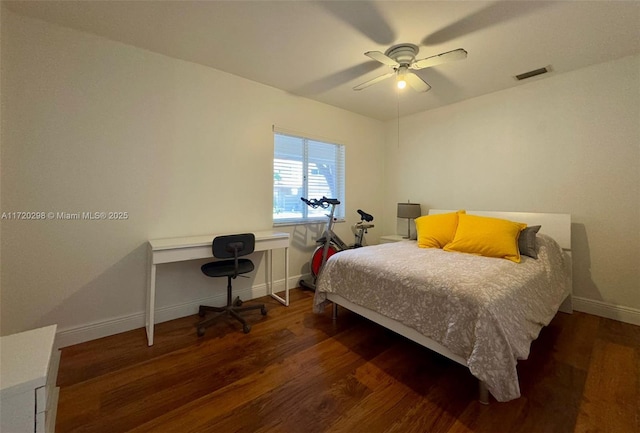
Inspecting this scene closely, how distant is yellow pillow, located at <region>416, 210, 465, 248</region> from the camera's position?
2777mm

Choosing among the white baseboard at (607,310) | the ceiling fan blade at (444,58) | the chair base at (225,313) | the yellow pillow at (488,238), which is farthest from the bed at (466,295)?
the ceiling fan blade at (444,58)

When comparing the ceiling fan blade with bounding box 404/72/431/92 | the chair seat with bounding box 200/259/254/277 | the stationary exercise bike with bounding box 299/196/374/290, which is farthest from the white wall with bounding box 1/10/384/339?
the ceiling fan blade with bounding box 404/72/431/92

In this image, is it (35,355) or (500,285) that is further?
(500,285)

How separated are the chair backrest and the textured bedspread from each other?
0.77m

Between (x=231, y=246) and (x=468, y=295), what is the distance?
185 cm

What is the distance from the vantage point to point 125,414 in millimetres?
1427

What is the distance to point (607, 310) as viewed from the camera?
2.58 metres

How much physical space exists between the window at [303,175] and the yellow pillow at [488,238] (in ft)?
5.78

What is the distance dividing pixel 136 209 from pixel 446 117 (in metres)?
3.94

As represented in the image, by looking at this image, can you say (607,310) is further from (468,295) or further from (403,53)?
(403,53)

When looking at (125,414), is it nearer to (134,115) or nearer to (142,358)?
(142,358)

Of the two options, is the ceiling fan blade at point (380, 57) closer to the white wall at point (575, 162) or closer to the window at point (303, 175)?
the window at point (303, 175)

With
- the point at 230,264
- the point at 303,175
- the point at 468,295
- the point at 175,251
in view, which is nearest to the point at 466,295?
the point at 468,295

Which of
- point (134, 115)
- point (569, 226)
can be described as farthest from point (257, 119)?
point (569, 226)
